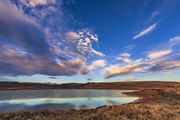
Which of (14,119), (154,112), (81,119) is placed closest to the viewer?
(81,119)

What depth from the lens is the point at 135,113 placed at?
2244 centimetres

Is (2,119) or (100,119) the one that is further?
(2,119)

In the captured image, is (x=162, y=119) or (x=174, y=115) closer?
(x=162, y=119)

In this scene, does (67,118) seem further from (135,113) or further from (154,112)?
(154,112)

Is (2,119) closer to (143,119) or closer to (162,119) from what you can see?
(143,119)

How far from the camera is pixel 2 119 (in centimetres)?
2222

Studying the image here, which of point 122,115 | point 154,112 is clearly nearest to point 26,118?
point 122,115

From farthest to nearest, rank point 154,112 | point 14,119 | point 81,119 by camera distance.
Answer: point 154,112 < point 14,119 < point 81,119

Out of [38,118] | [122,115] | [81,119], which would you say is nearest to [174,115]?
[122,115]

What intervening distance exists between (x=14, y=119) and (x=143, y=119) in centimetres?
1236

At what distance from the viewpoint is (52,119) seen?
68.7 feet

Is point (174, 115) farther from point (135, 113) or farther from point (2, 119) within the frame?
point (2, 119)

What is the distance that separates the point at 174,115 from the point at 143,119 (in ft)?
12.1

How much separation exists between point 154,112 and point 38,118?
1186 cm
